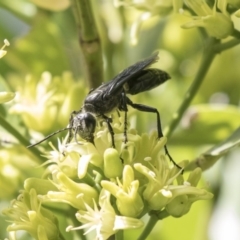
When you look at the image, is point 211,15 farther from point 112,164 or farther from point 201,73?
point 112,164

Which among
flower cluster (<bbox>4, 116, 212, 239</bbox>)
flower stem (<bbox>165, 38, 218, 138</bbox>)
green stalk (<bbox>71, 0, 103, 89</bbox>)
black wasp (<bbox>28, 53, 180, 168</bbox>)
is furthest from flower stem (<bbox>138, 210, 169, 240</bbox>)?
green stalk (<bbox>71, 0, 103, 89</bbox>)

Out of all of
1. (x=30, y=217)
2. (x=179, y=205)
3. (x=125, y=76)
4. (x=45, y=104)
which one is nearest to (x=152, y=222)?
(x=179, y=205)

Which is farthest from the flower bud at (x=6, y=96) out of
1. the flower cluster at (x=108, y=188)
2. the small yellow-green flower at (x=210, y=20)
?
the small yellow-green flower at (x=210, y=20)

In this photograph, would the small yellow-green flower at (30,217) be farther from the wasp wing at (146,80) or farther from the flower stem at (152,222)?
the wasp wing at (146,80)

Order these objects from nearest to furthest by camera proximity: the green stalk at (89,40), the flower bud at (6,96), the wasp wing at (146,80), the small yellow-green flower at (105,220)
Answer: the small yellow-green flower at (105,220)
the flower bud at (6,96)
the green stalk at (89,40)
the wasp wing at (146,80)

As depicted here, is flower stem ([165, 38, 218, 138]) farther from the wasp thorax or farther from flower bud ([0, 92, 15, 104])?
flower bud ([0, 92, 15, 104])

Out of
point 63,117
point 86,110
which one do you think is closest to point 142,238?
point 86,110
